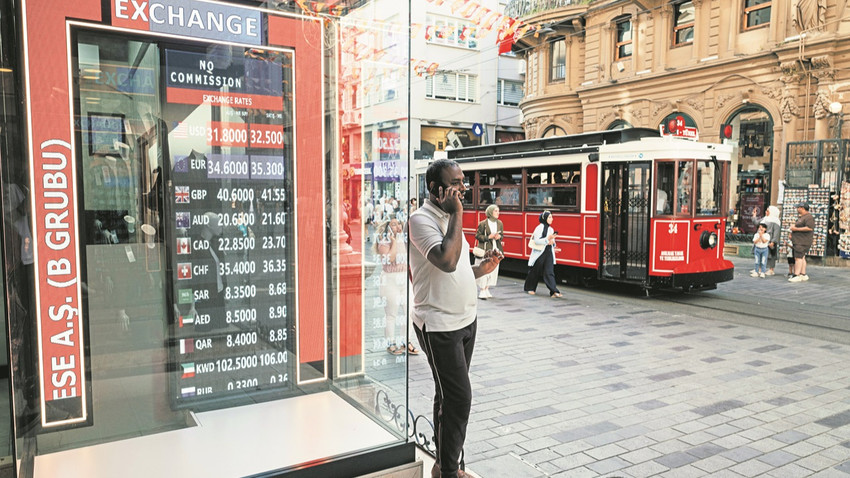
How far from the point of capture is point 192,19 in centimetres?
340

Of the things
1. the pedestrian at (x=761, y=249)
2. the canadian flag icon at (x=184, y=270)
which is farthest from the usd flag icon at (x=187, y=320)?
the pedestrian at (x=761, y=249)

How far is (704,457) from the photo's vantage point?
445 centimetres

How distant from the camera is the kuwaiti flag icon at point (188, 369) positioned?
351 centimetres

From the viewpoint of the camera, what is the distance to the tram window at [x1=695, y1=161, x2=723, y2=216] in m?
11.5

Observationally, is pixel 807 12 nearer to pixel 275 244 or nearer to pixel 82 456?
pixel 275 244

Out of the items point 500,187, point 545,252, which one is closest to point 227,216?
point 545,252

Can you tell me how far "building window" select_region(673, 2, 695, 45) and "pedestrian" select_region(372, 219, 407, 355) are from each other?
Result: 68.9 feet

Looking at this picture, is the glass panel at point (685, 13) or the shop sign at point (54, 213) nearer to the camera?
the shop sign at point (54, 213)

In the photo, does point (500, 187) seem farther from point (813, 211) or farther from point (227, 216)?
point (227, 216)

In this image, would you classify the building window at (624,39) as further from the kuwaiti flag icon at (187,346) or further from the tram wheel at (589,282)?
the kuwaiti flag icon at (187,346)

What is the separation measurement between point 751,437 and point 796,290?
30.2 feet

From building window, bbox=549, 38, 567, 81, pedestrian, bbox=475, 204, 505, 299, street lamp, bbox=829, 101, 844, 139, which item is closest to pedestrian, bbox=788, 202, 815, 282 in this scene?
street lamp, bbox=829, 101, 844, 139

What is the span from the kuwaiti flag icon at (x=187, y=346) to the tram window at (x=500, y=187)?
11481 millimetres

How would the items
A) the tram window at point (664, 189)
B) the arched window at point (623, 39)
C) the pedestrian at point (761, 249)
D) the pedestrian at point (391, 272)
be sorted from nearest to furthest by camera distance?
the pedestrian at point (391, 272)
the tram window at point (664, 189)
the pedestrian at point (761, 249)
the arched window at point (623, 39)
